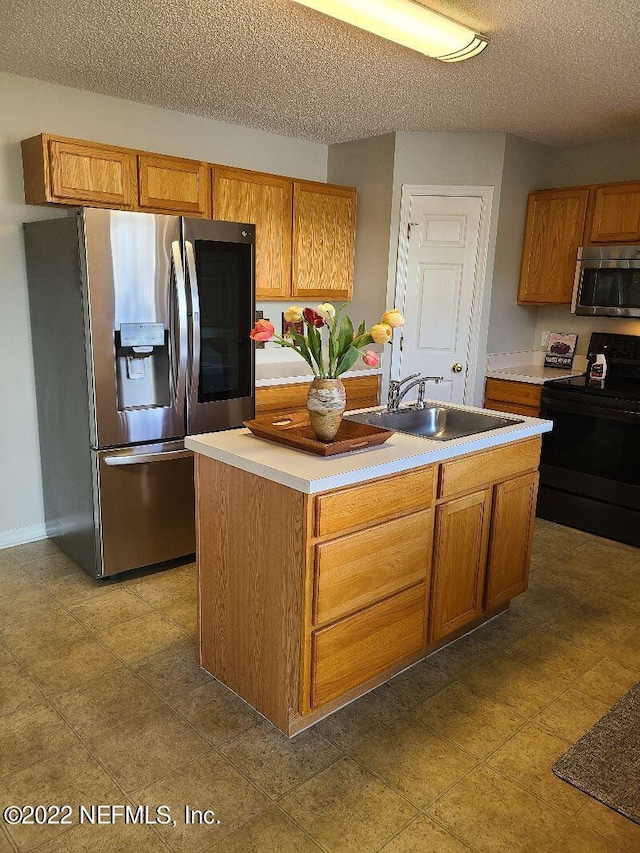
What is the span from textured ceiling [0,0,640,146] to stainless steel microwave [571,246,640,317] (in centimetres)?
75

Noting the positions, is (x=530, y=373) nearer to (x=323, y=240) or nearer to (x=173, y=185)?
(x=323, y=240)

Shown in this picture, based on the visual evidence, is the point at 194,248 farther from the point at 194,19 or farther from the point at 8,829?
the point at 8,829

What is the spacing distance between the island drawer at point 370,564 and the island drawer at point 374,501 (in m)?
0.04

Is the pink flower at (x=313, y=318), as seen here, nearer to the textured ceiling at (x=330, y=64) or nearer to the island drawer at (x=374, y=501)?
the island drawer at (x=374, y=501)

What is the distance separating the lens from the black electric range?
3.76 metres

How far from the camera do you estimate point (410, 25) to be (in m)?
2.34

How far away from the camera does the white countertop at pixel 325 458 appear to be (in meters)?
1.88

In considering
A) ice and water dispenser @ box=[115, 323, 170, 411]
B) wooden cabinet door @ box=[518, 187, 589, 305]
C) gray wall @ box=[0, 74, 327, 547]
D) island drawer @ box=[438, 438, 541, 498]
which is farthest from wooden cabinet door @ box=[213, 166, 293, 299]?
island drawer @ box=[438, 438, 541, 498]

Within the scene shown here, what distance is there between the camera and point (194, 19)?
242 cm

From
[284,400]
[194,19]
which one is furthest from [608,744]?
[194,19]

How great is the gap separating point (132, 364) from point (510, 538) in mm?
1937

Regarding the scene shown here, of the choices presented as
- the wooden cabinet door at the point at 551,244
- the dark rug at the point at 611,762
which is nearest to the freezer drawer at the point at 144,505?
the dark rug at the point at 611,762

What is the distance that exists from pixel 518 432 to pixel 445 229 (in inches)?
84.4

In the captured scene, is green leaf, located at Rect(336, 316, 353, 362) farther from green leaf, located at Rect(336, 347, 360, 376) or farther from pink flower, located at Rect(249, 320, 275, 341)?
pink flower, located at Rect(249, 320, 275, 341)
